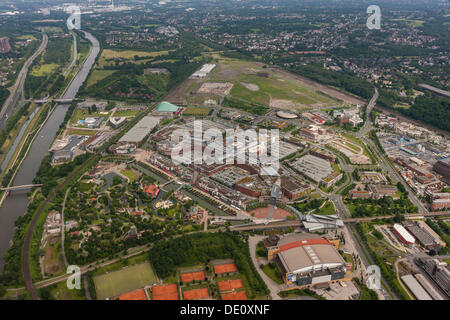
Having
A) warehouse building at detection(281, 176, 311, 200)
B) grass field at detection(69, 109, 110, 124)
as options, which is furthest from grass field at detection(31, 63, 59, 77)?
warehouse building at detection(281, 176, 311, 200)

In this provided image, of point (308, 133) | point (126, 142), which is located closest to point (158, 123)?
point (126, 142)

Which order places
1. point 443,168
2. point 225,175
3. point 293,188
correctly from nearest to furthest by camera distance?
point 293,188, point 225,175, point 443,168

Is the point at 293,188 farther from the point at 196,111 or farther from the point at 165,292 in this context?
the point at 196,111

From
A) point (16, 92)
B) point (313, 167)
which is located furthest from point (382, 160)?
point (16, 92)

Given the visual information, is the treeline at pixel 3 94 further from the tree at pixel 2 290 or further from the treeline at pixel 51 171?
the tree at pixel 2 290

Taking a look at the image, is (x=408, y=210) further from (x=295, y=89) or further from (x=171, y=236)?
(x=295, y=89)

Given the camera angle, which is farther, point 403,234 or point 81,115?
point 81,115
